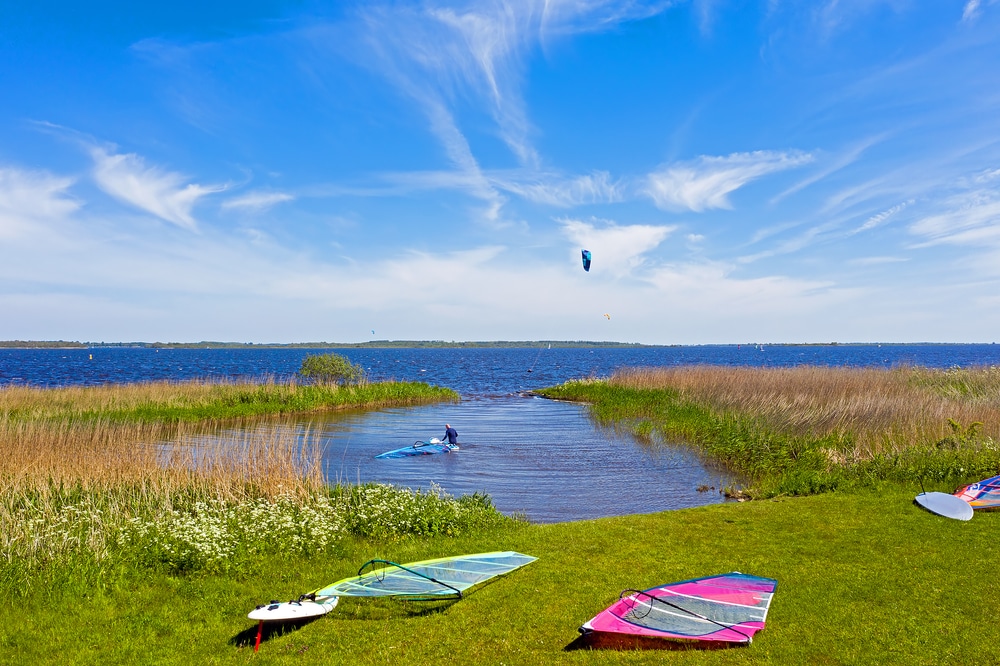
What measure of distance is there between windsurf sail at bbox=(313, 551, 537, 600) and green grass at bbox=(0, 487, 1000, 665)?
0.56 feet

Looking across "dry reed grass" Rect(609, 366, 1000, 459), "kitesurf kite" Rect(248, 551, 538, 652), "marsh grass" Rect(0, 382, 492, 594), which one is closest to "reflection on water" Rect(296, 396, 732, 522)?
"marsh grass" Rect(0, 382, 492, 594)

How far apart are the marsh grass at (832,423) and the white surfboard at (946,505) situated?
1.81 m

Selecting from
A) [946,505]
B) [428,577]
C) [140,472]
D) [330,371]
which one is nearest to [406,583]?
[428,577]

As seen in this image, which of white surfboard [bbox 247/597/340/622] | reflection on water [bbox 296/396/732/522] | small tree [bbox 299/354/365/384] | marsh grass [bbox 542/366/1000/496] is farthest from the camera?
small tree [bbox 299/354/365/384]

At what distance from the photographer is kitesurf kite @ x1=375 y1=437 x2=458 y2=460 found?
20266 millimetres

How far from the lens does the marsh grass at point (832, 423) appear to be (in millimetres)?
13625

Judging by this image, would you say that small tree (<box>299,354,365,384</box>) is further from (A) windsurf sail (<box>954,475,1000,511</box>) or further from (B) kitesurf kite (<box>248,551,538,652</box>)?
(A) windsurf sail (<box>954,475,1000,511</box>)

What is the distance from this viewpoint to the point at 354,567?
343 inches

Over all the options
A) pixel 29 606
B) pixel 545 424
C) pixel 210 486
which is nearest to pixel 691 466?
pixel 545 424

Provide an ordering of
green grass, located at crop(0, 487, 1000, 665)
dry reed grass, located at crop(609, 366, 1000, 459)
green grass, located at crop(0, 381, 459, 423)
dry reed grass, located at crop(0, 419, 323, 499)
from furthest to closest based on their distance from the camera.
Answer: green grass, located at crop(0, 381, 459, 423) → dry reed grass, located at crop(609, 366, 1000, 459) → dry reed grass, located at crop(0, 419, 323, 499) → green grass, located at crop(0, 487, 1000, 665)

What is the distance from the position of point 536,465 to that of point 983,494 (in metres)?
10.6

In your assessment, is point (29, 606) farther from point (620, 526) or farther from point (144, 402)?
point (144, 402)

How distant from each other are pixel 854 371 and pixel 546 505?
22.4m

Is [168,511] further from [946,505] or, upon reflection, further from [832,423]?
[832,423]
